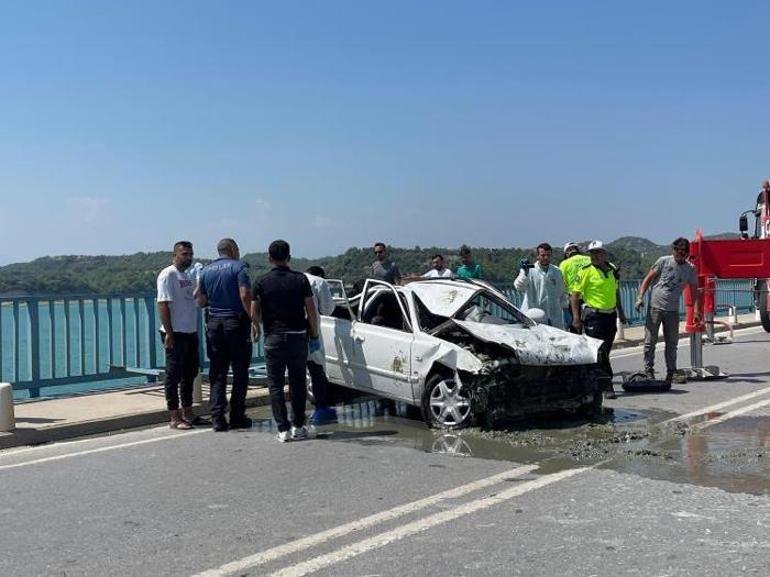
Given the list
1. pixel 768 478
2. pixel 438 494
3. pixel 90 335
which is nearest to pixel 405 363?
pixel 438 494

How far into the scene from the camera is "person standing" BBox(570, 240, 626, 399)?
10.6m

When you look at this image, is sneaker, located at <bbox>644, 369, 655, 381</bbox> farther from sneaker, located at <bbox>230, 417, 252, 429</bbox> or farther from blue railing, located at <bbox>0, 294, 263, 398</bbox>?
blue railing, located at <bbox>0, 294, 263, 398</bbox>

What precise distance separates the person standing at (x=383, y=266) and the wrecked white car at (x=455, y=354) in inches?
133

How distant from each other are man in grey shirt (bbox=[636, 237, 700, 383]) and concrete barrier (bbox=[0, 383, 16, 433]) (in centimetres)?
774

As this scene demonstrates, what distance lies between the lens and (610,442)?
7.40 m

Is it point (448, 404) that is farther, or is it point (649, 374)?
point (649, 374)

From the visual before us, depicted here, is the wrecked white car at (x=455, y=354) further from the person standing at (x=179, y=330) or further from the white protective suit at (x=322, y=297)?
the person standing at (x=179, y=330)

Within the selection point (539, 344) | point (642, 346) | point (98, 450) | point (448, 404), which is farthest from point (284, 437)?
point (642, 346)

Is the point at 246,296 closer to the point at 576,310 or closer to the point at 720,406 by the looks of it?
the point at 576,310

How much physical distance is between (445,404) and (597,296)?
3469 millimetres

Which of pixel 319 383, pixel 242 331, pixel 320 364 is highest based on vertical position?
pixel 242 331

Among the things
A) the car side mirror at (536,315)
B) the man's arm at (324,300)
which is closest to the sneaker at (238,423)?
the man's arm at (324,300)

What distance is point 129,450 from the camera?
298 inches

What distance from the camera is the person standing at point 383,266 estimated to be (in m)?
12.9
